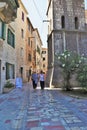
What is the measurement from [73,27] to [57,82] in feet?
19.9

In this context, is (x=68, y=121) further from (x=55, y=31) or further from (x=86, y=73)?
A: (x=55, y=31)

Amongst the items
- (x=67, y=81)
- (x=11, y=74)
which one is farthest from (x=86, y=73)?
(x=11, y=74)

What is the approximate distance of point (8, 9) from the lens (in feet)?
42.4

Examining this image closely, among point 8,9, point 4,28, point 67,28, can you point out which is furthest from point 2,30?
point 67,28

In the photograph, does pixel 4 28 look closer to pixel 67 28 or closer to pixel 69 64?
pixel 69 64

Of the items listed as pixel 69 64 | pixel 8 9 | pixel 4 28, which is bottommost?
pixel 69 64

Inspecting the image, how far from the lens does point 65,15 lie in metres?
21.0

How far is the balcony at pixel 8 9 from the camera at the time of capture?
1186 cm

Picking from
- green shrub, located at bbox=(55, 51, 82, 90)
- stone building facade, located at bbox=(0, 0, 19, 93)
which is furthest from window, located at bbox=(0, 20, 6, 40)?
green shrub, located at bbox=(55, 51, 82, 90)

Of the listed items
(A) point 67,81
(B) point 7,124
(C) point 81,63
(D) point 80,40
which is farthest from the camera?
(D) point 80,40

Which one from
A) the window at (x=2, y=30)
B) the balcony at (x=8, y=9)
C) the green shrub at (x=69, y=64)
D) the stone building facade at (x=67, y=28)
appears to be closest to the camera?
the balcony at (x=8, y=9)

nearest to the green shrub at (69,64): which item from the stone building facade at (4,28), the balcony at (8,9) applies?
the stone building facade at (4,28)

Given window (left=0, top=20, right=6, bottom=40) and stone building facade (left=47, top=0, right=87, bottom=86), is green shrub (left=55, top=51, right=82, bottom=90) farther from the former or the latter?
window (left=0, top=20, right=6, bottom=40)

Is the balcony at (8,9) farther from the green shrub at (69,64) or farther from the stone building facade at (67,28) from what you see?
the stone building facade at (67,28)
